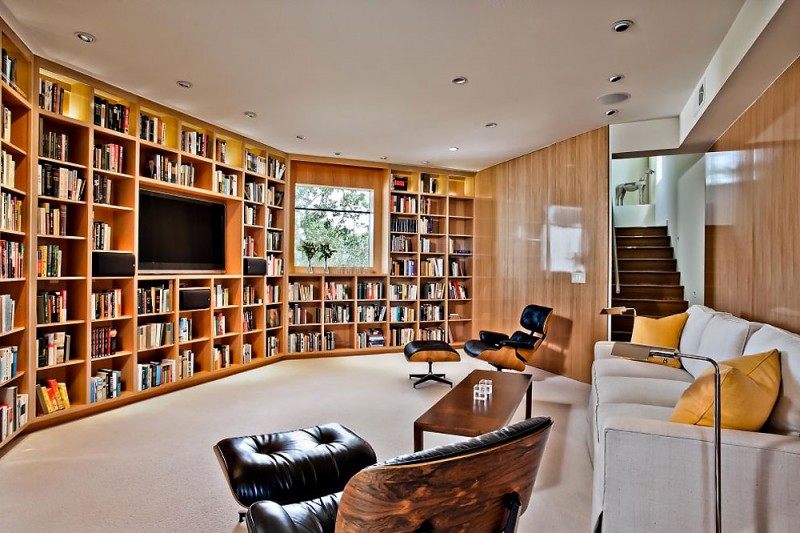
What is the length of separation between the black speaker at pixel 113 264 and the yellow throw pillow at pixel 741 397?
423 cm

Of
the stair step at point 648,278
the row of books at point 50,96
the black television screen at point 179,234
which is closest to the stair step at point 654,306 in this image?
the stair step at point 648,278

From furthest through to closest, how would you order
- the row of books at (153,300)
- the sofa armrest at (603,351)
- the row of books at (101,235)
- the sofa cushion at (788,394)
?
the row of books at (153,300)
the row of books at (101,235)
the sofa armrest at (603,351)
the sofa cushion at (788,394)

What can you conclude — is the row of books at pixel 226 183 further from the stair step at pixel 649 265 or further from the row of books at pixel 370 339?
the stair step at pixel 649 265

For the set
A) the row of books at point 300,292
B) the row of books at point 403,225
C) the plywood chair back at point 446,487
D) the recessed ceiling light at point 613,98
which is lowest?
the plywood chair back at point 446,487

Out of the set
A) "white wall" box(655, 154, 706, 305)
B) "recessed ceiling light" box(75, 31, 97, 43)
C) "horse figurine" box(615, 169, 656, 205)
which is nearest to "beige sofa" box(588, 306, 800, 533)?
"white wall" box(655, 154, 706, 305)

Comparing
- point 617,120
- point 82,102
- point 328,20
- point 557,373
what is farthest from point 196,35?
point 557,373

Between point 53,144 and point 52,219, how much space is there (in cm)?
60

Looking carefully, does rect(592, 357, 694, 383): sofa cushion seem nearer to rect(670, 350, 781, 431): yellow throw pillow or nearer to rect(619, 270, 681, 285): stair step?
rect(670, 350, 781, 431): yellow throw pillow

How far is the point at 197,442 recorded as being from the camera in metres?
3.18

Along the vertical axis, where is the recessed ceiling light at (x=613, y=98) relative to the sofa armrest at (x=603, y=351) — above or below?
above

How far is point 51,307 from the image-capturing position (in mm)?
3584

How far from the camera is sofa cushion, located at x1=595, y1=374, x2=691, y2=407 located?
8.43 feet

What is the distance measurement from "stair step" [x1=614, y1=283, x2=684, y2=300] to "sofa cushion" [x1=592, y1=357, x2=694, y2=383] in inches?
108

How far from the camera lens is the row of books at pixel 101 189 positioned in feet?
12.8
